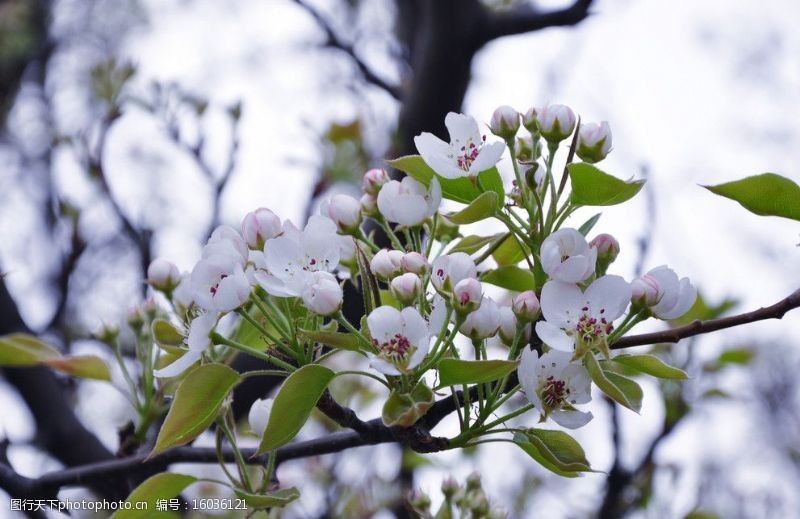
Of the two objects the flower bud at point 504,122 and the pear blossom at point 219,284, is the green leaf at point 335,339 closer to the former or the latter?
the pear blossom at point 219,284

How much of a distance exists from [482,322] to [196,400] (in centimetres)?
33

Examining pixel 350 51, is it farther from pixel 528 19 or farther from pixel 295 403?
pixel 295 403

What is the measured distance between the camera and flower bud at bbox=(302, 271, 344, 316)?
36.2 inches

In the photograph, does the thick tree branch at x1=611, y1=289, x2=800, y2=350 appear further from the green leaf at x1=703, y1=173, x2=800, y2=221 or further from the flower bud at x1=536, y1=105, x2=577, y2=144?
the flower bud at x1=536, y1=105, x2=577, y2=144

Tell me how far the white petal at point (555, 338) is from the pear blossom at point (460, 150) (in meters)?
0.21

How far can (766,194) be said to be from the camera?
0.94 m

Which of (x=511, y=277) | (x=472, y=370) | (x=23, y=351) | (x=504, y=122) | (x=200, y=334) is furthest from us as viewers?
(x=23, y=351)

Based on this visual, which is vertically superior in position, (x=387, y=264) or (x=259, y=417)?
(x=387, y=264)

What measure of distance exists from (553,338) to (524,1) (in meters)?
2.13

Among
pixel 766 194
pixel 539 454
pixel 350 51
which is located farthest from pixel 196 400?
pixel 350 51

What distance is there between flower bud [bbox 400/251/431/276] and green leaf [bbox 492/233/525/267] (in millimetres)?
275

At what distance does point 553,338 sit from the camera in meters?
0.92

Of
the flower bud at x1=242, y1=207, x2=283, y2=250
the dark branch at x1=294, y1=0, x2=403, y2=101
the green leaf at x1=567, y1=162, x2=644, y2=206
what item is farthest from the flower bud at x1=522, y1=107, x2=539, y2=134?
the dark branch at x1=294, y1=0, x2=403, y2=101

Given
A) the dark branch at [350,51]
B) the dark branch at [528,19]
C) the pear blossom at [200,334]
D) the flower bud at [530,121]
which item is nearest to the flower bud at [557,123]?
the flower bud at [530,121]
